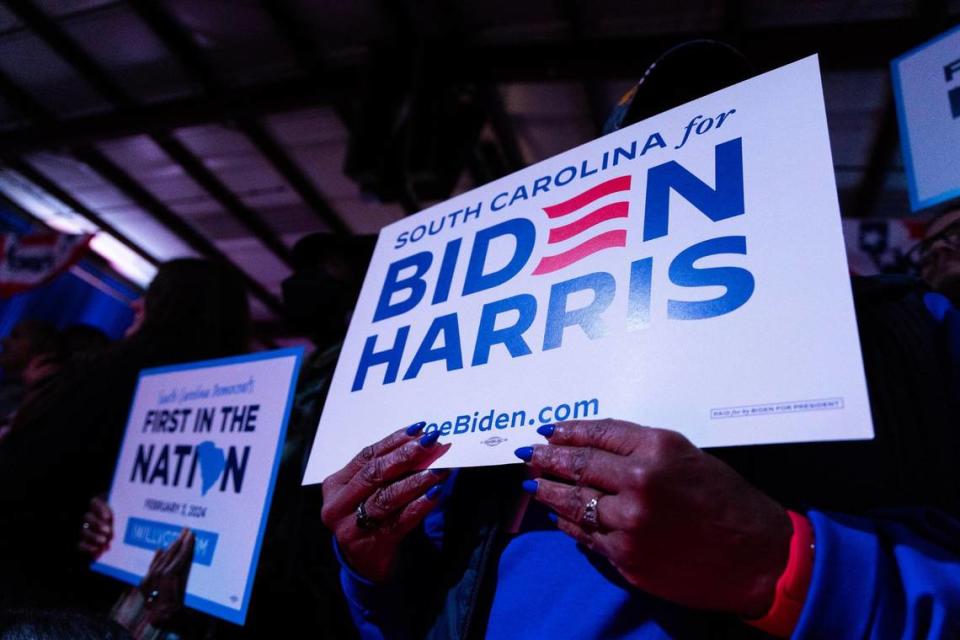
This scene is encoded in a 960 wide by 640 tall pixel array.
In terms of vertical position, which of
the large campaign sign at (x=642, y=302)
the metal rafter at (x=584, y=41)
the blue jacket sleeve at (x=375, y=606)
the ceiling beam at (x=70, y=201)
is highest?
the ceiling beam at (x=70, y=201)

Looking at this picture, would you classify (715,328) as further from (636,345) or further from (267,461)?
(267,461)

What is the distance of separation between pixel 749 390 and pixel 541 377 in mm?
246

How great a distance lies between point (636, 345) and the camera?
0.69 m

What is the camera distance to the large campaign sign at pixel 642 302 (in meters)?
0.59

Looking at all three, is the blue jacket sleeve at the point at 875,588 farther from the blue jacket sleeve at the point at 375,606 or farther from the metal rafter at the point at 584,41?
the metal rafter at the point at 584,41

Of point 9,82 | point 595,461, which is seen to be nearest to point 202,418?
point 595,461

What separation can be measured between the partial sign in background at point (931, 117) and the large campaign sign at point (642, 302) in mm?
565

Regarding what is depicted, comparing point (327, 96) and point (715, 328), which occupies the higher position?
point (327, 96)

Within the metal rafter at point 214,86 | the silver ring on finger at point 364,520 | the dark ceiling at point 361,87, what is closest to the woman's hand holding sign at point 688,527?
the silver ring on finger at point 364,520

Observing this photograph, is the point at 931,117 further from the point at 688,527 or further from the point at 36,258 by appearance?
the point at 36,258

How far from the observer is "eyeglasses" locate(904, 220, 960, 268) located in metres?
1.23

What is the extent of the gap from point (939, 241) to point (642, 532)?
3.72ft

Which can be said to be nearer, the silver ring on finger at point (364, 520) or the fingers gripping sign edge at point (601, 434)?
the fingers gripping sign edge at point (601, 434)

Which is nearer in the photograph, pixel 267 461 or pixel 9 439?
pixel 267 461
